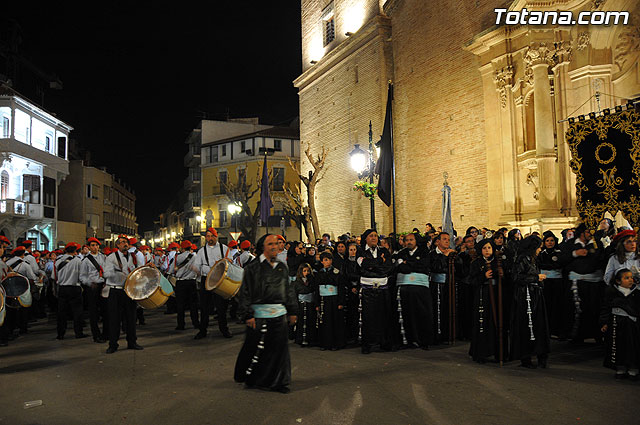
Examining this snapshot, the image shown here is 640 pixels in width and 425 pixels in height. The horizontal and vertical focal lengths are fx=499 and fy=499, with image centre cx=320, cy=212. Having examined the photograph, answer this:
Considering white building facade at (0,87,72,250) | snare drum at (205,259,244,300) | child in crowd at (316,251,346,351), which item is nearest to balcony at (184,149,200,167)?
white building facade at (0,87,72,250)

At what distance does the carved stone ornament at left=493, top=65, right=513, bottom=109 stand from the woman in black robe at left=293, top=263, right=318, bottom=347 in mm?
9700

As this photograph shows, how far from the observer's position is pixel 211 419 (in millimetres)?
5199

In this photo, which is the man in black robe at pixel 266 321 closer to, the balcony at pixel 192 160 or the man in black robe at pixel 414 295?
the man in black robe at pixel 414 295

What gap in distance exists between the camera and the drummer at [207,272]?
10.4 meters

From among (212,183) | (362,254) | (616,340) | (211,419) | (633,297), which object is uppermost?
(212,183)

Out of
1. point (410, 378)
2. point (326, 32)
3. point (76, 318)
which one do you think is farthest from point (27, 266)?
point (326, 32)

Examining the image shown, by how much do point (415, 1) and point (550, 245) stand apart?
600 inches

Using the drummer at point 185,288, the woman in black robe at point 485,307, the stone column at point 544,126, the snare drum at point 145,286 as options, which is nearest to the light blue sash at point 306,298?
the snare drum at point 145,286

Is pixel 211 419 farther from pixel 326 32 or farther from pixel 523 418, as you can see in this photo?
pixel 326 32

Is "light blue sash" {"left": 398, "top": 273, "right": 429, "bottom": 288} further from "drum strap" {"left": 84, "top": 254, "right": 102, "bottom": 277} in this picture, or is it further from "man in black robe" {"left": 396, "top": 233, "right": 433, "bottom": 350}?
"drum strap" {"left": 84, "top": 254, "right": 102, "bottom": 277}

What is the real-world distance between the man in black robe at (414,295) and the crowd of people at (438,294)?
18mm

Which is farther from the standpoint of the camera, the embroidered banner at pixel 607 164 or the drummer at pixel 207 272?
the drummer at pixel 207 272

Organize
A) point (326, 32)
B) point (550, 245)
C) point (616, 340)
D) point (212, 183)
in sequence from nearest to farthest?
1. point (616, 340)
2. point (550, 245)
3. point (326, 32)
4. point (212, 183)

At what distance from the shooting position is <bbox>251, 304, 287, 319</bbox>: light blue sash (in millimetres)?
6309
